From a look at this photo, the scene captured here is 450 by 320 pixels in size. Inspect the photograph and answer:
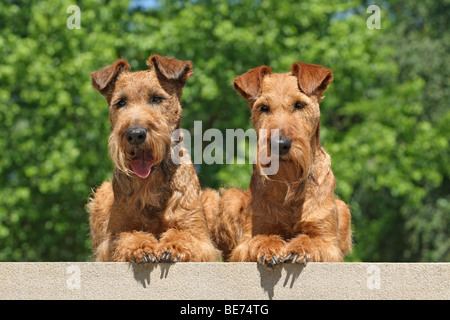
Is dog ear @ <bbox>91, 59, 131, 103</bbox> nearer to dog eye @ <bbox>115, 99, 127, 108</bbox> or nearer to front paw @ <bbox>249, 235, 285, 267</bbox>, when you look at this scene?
dog eye @ <bbox>115, 99, 127, 108</bbox>

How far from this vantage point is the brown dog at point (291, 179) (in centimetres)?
553

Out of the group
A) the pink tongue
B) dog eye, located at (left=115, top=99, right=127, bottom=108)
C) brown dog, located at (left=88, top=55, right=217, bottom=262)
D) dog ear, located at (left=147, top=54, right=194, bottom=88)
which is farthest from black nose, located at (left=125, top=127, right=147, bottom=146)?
dog ear, located at (left=147, top=54, right=194, bottom=88)

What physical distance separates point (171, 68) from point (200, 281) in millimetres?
2177

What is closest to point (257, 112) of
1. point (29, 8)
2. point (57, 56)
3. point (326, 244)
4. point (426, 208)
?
point (326, 244)

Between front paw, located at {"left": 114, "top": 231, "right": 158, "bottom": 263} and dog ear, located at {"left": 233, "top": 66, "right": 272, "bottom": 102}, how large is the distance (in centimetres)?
160

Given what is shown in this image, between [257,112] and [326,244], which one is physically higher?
[257,112]

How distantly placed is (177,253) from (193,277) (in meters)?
0.37

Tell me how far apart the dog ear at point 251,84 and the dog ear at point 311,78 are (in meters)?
0.33

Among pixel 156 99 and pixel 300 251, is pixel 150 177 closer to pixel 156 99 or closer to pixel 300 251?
pixel 156 99

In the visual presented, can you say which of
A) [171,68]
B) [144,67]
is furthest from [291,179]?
[144,67]

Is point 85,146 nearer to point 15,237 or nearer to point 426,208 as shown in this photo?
point 15,237

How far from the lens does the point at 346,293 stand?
5102 mm

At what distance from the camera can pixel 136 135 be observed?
568cm

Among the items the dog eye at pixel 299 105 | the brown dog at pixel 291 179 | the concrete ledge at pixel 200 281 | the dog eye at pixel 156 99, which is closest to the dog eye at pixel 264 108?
the brown dog at pixel 291 179
